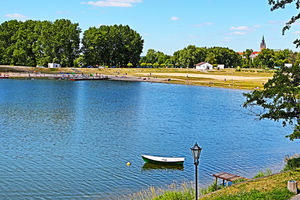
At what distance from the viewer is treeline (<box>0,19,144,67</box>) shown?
151750 mm

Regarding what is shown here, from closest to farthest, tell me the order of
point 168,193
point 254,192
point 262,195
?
point 262,195 < point 254,192 < point 168,193

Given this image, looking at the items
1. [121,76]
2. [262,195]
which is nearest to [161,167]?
[262,195]

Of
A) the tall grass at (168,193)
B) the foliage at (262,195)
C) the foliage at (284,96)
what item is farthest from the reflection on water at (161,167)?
the foliage at (262,195)

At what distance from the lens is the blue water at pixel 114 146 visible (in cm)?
2466

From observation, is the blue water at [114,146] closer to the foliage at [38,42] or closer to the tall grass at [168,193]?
the tall grass at [168,193]

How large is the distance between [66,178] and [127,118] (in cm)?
2701

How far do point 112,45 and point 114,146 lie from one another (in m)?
143

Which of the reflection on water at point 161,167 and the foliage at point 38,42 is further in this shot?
the foliage at point 38,42

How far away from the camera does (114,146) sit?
114 feet

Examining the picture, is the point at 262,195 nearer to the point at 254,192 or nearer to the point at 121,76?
the point at 254,192

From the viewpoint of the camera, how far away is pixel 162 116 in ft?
181

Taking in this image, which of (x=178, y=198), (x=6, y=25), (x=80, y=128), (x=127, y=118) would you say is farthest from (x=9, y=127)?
(x=6, y=25)

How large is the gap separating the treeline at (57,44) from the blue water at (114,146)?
3693 inches

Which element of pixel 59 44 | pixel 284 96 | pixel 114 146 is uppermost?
pixel 59 44
